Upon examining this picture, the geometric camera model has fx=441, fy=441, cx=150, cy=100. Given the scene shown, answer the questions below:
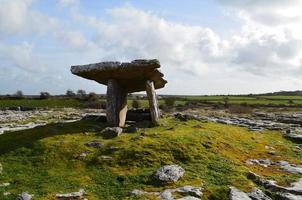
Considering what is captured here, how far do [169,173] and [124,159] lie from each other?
9.39ft

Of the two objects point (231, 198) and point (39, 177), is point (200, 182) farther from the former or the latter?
point (39, 177)

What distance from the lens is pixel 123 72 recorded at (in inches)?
1102

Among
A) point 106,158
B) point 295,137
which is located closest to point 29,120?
point 106,158

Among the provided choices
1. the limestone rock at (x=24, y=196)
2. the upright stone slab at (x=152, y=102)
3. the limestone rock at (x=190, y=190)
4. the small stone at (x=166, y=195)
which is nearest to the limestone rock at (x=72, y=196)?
the limestone rock at (x=24, y=196)

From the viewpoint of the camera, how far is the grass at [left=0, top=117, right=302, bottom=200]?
58.1 feet

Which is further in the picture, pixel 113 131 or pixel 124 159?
pixel 113 131

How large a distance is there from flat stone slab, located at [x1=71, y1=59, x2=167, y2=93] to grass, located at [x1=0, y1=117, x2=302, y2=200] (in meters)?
3.67

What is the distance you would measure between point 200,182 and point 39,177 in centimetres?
679

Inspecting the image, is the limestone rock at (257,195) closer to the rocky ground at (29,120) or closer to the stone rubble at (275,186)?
the stone rubble at (275,186)

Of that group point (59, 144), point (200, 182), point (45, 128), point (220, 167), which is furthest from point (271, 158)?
point (45, 128)

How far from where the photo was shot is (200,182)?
59.7 feet

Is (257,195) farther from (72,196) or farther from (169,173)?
(72,196)

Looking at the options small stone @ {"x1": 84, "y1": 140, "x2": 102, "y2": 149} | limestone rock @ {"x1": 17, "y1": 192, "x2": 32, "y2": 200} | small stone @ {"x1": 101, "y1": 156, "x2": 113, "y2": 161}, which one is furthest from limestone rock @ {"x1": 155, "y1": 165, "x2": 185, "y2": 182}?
limestone rock @ {"x1": 17, "y1": 192, "x2": 32, "y2": 200}

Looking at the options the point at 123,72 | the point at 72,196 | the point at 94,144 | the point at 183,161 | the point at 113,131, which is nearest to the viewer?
the point at 72,196
